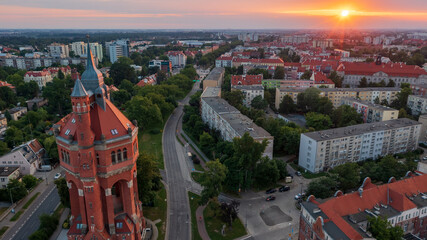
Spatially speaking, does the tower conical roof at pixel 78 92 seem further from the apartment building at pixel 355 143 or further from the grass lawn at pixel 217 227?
the apartment building at pixel 355 143

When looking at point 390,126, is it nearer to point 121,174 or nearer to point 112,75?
point 121,174

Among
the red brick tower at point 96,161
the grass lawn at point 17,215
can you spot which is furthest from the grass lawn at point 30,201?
the red brick tower at point 96,161

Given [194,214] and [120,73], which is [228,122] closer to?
[194,214]

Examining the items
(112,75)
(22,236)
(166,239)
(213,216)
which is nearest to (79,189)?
(166,239)

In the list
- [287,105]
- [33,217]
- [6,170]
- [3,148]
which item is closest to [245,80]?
[287,105]

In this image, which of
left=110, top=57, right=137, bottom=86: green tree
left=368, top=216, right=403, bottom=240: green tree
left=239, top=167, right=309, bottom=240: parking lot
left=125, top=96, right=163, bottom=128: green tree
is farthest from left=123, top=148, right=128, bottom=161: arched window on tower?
left=110, top=57, right=137, bottom=86: green tree

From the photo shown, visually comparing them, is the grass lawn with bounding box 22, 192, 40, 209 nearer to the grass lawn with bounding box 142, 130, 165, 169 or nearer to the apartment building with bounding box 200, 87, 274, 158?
the grass lawn with bounding box 142, 130, 165, 169
